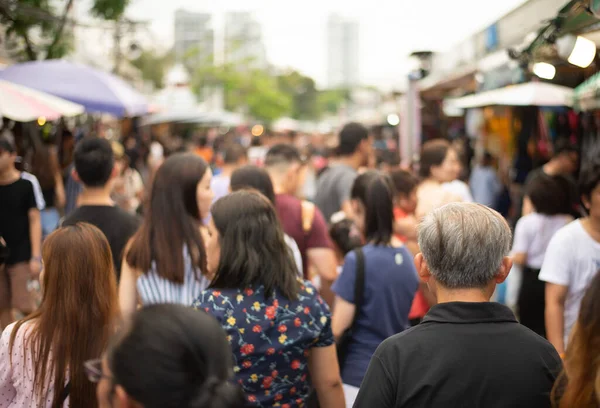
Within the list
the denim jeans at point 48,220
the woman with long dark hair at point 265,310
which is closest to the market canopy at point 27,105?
the denim jeans at point 48,220

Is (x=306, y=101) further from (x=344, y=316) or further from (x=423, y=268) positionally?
(x=423, y=268)

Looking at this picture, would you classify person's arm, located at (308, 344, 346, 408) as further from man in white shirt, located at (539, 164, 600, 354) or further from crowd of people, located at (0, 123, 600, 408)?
man in white shirt, located at (539, 164, 600, 354)

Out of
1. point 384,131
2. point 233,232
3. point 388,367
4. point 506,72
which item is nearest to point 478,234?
point 388,367

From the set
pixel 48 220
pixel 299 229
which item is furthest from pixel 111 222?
pixel 48 220

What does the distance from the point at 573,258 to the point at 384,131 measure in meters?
20.8

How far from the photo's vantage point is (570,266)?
12.1 feet

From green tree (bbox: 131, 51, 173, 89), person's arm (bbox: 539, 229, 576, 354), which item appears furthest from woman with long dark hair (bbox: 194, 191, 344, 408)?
green tree (bbox: 131, 51, 173, 89)

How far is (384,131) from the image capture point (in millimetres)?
24219

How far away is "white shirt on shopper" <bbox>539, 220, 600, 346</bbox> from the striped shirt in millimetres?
1884

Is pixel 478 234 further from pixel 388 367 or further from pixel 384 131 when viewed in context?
pixel 384 131

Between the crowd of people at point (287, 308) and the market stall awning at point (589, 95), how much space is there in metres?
1.03

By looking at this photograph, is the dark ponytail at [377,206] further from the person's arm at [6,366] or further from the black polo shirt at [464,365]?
the person's arm at [6,366]

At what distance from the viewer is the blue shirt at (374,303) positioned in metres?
3.53

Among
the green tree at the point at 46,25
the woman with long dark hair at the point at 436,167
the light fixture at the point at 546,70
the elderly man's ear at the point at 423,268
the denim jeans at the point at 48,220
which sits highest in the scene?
the green tree at the point at 46,25
